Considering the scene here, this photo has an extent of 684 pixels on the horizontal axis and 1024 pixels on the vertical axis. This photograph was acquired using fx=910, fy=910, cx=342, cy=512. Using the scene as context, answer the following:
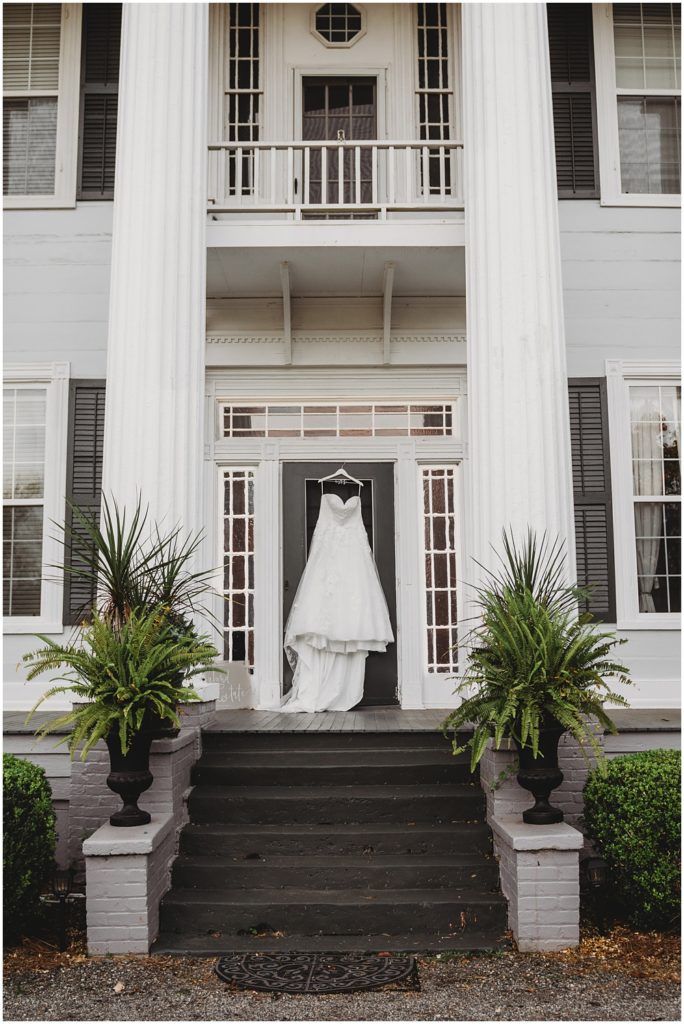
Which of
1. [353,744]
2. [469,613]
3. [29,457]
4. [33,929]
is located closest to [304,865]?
[353,744]

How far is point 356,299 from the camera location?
8922 mm

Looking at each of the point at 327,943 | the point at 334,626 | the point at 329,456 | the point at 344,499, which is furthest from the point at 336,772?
the point at 329,456

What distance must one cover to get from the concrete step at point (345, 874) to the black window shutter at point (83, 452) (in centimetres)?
356

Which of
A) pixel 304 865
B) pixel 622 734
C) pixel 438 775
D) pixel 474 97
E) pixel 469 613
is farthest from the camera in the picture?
pixel 469 613

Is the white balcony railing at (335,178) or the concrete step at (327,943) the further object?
the white balcony railing at (335,178)

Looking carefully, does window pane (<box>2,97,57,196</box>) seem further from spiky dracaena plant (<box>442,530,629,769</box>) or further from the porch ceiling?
spiky dracaena plant (<box>442,530,629,769</box>)

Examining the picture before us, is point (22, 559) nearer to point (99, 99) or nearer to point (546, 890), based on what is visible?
point (99, 99)

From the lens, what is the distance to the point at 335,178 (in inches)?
362

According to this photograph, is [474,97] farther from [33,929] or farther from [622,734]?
[33,929]

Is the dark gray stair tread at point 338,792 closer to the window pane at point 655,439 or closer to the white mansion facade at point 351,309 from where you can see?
the white mansion facade at point 351,309

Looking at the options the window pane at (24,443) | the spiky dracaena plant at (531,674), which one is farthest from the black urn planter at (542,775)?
the window pane at (24,443)

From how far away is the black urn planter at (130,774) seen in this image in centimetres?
531

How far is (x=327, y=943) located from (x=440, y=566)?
4431 mm

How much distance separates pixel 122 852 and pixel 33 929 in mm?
873
